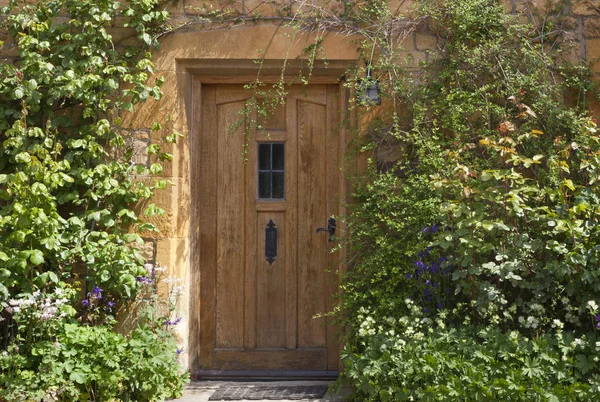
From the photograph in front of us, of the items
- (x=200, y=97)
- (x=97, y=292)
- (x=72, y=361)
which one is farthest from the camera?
(x=200, y=97)

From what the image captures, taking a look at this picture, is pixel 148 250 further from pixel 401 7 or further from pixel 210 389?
pixel 401 7

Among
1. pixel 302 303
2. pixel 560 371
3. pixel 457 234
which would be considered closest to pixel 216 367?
pixel 302 303

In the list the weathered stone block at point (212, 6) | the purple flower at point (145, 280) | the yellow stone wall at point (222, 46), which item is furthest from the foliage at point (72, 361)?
the weathered stone block at point (212, 6)

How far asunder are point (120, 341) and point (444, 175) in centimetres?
239

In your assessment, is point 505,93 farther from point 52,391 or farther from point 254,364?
point 52,391

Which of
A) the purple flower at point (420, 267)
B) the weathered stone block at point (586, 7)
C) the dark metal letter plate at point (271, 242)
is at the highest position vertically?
the weathered stone block at point (586, 7)

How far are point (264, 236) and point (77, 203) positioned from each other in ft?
4.54

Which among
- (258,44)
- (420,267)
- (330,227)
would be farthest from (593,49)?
(258,44)

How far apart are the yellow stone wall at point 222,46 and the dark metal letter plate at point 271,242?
2.09 feet

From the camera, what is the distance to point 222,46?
631 centimetres

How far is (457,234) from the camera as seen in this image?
5.46 m

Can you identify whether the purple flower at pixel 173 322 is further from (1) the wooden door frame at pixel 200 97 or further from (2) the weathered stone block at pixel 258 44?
(2) the weathered stone block at pixel 258 44

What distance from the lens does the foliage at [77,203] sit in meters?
5.57

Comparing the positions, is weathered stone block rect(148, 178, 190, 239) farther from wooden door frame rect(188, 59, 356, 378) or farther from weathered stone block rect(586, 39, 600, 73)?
weathered stone block rect(586, 39, 600, 73)
